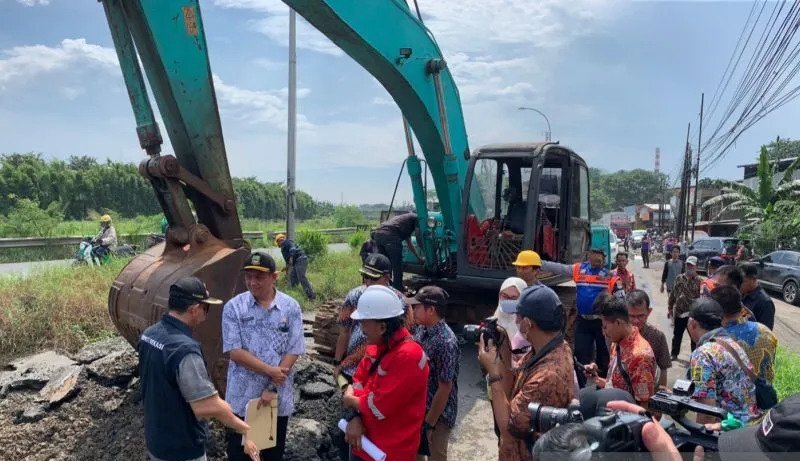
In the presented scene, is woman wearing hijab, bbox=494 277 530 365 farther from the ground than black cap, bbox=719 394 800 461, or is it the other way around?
black cap, bbox=719 394 800 461

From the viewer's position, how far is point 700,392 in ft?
9.12

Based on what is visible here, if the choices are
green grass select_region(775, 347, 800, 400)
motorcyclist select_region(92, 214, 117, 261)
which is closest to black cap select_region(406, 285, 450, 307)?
green grass select_region(775, 347, 800, 400)

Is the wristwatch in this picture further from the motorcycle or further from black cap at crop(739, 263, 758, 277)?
the motorcycle

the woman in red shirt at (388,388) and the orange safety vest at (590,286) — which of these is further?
the orange safety vest at (590,286)

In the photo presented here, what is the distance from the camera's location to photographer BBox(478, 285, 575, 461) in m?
2.29

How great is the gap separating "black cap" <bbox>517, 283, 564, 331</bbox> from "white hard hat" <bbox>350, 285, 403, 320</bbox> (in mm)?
609

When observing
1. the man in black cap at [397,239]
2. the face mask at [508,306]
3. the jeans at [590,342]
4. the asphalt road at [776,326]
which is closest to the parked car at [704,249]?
the asphalt road at [776,326]

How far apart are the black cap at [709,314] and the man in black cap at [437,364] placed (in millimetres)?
1515

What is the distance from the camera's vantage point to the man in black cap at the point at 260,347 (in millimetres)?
3254

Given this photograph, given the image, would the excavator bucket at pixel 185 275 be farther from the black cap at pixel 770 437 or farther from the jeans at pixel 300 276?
the jeans at pixel 300 276

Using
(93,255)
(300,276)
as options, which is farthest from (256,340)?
(93,255)

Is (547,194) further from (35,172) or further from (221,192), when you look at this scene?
(35,172)

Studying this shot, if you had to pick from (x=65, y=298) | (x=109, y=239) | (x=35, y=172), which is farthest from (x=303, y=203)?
(x=65, y=298)

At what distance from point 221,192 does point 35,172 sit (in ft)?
97.7
